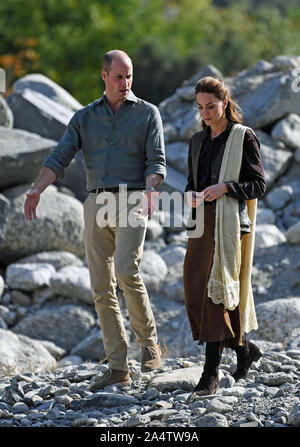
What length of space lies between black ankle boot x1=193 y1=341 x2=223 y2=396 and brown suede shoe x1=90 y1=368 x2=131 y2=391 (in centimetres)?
61

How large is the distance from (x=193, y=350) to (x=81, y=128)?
3.71 meters

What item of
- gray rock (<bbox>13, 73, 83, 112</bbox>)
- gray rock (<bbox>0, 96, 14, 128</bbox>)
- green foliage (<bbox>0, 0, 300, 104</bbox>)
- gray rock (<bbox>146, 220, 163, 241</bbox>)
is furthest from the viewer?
green foliage (<bbox>0, 0, 300, 104</bbox>)

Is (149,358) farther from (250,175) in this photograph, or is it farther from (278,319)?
(278,319)

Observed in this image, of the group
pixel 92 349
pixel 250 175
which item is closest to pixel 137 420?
pixel 250 175

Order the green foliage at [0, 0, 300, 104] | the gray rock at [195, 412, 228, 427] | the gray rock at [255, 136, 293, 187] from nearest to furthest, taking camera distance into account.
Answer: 1. the gray rock at [195, 412, 228, 427]
2. the gray rock at [255, 136, 293, 187]
3. the green foliage at [0, 0, 300, 104]

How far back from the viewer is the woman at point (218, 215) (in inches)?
181

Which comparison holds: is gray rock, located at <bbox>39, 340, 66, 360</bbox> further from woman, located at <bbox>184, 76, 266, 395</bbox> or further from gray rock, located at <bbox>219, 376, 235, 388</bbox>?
woman, located at <bbox>184, 76, 266, 395</bbox>

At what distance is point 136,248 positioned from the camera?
498cm

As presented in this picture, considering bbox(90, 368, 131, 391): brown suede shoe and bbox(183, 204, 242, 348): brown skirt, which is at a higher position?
bbox(183, 204, 242, 348): brown skirt

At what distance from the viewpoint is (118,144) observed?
16.6ft

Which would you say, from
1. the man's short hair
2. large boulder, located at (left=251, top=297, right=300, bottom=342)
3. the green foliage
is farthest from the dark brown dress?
the green foliage

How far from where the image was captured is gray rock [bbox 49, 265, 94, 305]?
9586 millimetres

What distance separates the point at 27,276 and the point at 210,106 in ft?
18.4

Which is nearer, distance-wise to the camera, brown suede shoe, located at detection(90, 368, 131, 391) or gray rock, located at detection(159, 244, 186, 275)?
brown suede shoe, located at detection(90, 368, 131, 391)
